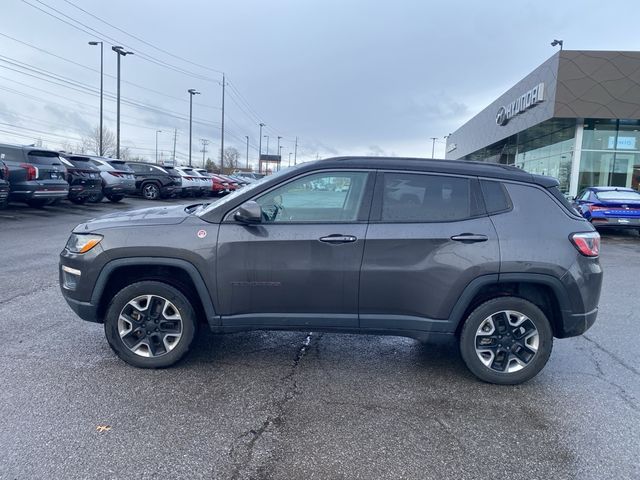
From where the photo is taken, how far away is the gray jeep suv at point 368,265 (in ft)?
12.5

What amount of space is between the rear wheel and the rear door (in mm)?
21418

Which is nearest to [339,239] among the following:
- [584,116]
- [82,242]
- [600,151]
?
[82,242]

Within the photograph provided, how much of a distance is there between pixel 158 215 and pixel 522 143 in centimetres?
3438

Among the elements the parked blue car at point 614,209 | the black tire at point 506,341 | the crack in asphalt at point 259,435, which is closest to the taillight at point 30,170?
the crack in asphalt at point 259,435

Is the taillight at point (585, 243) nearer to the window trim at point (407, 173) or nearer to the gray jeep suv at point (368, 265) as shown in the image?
the gray jeep suv at point (368, 265)

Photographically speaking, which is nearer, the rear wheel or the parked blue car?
the parked blue car

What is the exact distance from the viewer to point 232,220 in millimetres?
3900

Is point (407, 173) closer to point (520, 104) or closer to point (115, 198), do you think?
point (115, 198)

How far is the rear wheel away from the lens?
23516 mm

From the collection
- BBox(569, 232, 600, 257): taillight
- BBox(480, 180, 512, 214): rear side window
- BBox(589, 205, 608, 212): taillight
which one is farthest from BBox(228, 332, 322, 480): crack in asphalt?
BBox(589, 205, 608, 212): taillight

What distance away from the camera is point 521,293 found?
401cm

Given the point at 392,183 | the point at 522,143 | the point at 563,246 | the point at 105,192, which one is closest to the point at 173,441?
the point at 392,183

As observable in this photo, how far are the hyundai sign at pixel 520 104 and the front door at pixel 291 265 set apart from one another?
2417 cm

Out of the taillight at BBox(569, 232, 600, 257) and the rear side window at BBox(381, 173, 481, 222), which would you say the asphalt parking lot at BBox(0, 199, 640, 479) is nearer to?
the taillight at BBox(569, 232, 600, 257)
